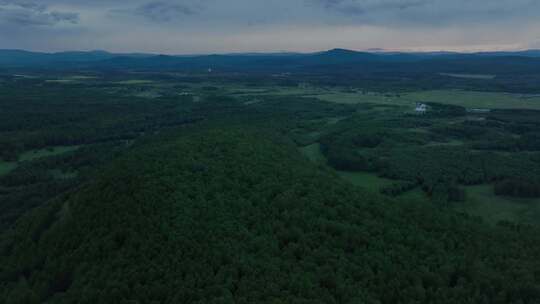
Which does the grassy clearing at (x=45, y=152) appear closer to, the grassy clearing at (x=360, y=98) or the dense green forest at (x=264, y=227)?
the dense green forest at (x=264, y=227)

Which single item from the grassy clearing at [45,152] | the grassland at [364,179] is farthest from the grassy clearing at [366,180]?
the grassy clearing at [45,152]

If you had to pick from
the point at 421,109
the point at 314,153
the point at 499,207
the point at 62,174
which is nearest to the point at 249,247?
the point at 499,207

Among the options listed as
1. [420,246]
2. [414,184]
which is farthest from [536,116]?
[420,246]

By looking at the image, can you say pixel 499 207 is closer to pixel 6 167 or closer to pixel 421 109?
pixel 6 167

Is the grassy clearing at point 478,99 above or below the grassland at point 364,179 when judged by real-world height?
above

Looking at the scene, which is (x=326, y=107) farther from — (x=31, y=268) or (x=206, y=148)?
(x=31, y=268)

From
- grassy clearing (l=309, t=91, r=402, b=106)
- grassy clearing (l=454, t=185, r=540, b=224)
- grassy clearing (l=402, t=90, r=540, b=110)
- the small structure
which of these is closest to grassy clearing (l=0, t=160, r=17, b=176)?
grassy clearing (l=454, t=185, r=540, b=224)

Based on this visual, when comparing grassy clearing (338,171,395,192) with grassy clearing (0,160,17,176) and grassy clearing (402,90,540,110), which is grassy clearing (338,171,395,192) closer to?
grassy clearing (0,160,17,176)
